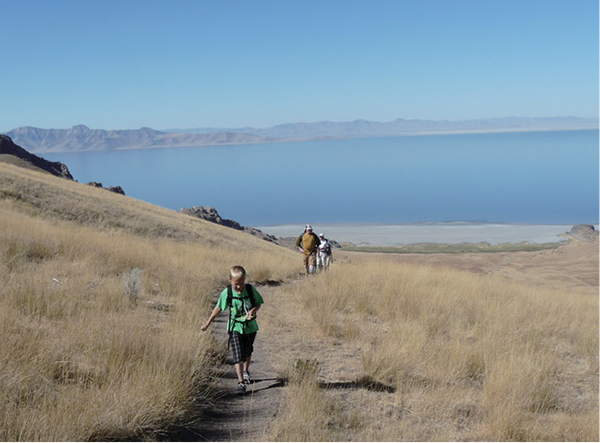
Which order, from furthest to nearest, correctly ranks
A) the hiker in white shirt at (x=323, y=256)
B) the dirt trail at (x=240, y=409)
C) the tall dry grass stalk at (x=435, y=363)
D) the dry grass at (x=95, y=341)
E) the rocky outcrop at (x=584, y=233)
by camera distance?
the rocky outcrop at (x=584, y=233), the hiker in white shirt at (x=323, y=256), the tall dry grass stalk at (x=435, y=363), the dirt trail at (x=240, y=409), the dry grass at (x=95, y=341)

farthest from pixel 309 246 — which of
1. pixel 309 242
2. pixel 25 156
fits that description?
pixel 25 156

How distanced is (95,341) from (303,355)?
2620 mm

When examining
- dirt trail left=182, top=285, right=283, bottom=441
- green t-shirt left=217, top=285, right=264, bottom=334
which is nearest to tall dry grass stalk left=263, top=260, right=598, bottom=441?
dirt trail left=182, top=285, right=283, bottom=441

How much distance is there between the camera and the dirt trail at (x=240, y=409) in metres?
4.11

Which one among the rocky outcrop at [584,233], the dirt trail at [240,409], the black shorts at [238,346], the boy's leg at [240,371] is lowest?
the rocky outcrop at [584,233]

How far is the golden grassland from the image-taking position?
158 inches

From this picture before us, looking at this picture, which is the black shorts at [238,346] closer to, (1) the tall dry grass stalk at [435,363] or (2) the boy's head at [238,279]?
(2) the boy's head at [238,279]

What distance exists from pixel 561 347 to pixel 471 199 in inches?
4947

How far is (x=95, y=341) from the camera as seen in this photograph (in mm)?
4953

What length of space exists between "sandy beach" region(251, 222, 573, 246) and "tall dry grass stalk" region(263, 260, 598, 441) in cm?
5469

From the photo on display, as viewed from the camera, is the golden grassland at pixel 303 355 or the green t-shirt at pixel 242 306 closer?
the golden grassland at pixel 303 355

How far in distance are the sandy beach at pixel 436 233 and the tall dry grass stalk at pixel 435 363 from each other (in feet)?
179

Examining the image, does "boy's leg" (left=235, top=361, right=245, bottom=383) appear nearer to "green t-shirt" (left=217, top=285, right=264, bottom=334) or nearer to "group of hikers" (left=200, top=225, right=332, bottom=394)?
"group of hikers" (left=200, top=225, right=332, bottom=394)

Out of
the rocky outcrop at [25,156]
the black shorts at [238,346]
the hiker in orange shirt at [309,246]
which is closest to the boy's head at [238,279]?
the black shorts at [238,346]
